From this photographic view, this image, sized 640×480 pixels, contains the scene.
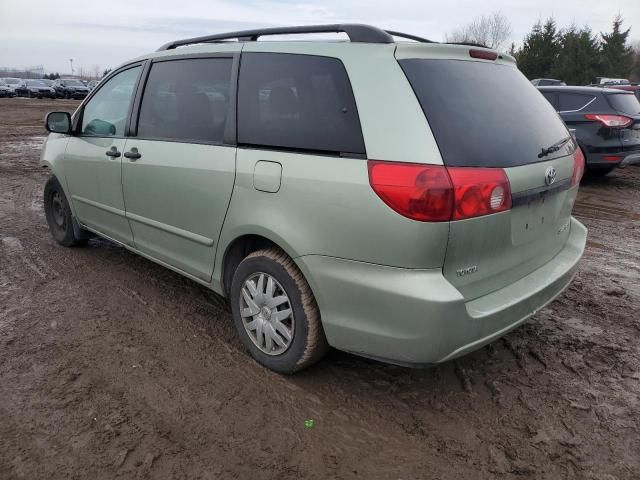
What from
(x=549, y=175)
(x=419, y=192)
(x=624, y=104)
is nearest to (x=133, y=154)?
(x=419, y=192)

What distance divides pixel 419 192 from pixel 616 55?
49.7 m

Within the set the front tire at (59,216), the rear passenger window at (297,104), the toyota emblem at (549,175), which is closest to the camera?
the rear passenger window at (297,104)

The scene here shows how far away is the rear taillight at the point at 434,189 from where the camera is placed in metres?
2.21

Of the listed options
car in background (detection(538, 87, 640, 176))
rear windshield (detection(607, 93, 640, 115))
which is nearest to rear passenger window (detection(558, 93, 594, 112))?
car in background (detection(538, 87, 640, 176))

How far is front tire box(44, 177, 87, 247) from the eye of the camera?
4941mm

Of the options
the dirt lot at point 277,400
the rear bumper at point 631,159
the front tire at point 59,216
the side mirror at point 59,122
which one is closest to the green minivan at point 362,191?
the dirt lot at point 277,400

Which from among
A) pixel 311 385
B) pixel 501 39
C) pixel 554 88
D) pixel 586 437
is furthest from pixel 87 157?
pixel 501 39

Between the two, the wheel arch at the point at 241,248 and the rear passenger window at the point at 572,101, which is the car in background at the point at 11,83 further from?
the wheel arch at the point at 241,248

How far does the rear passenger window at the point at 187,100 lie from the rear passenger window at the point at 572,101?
756 centimetres

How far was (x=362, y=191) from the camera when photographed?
2322 mm

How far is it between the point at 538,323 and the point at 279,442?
7.02 feet

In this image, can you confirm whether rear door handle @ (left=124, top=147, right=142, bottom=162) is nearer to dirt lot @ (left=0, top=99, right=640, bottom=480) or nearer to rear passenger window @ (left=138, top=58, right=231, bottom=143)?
rear passenger window @ (left=138, top=58, right=231, bottom=143)

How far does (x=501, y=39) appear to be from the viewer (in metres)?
61.8

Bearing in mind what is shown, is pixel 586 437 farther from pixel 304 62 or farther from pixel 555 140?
pixel 304 62
